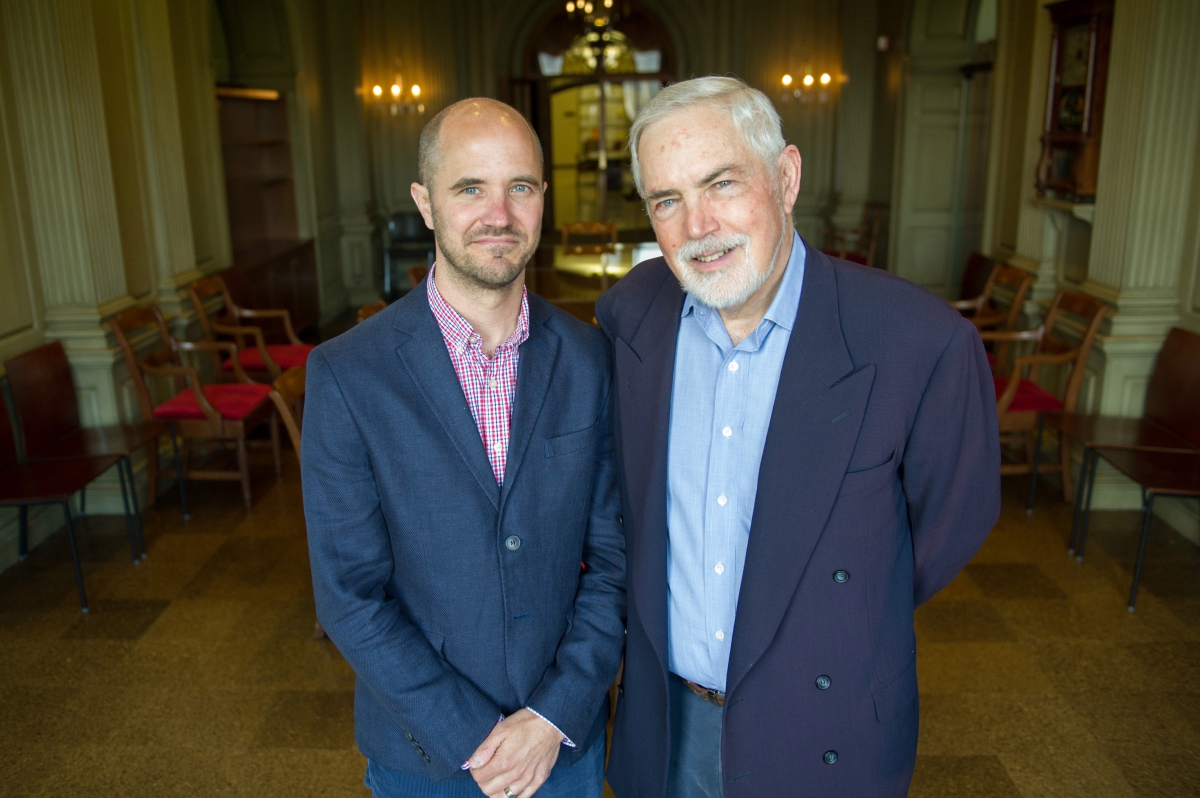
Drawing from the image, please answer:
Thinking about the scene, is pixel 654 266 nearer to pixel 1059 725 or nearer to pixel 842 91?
pixel 1059 725

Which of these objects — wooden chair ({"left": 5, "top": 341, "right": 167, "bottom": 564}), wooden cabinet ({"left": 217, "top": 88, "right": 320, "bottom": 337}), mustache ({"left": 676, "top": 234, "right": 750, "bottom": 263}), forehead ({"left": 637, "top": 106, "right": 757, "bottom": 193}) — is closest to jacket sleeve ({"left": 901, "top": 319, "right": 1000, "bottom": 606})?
mustache ({"left": 676, "top": 234, "right": 750, "bottom": 263})

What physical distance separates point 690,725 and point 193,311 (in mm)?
5267

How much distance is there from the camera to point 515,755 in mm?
1681

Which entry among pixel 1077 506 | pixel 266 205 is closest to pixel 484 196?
pixel 1077 506

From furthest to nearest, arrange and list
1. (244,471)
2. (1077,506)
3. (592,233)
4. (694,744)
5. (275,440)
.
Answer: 1. (592,233)
2. (275,440)
3. (244,471)
4. (1077,506)
5. (694,744)

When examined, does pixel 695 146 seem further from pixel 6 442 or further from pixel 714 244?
pixel 6 442

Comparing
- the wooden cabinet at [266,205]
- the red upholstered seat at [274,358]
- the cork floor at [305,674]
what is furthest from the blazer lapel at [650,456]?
the wooden cabinet at [266,205]

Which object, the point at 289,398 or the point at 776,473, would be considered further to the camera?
→ the point at 289,398

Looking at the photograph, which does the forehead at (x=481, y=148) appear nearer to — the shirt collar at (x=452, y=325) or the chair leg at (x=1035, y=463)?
the shirt collar at (x=452, y=325)

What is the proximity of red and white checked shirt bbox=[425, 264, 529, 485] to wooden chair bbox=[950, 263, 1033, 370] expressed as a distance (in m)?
4.65

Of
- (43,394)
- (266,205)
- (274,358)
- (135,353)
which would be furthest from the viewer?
(266,205)

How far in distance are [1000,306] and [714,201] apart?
5.57 meters

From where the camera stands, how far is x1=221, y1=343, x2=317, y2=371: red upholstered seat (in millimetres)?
6258

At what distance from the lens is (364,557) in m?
1.65
